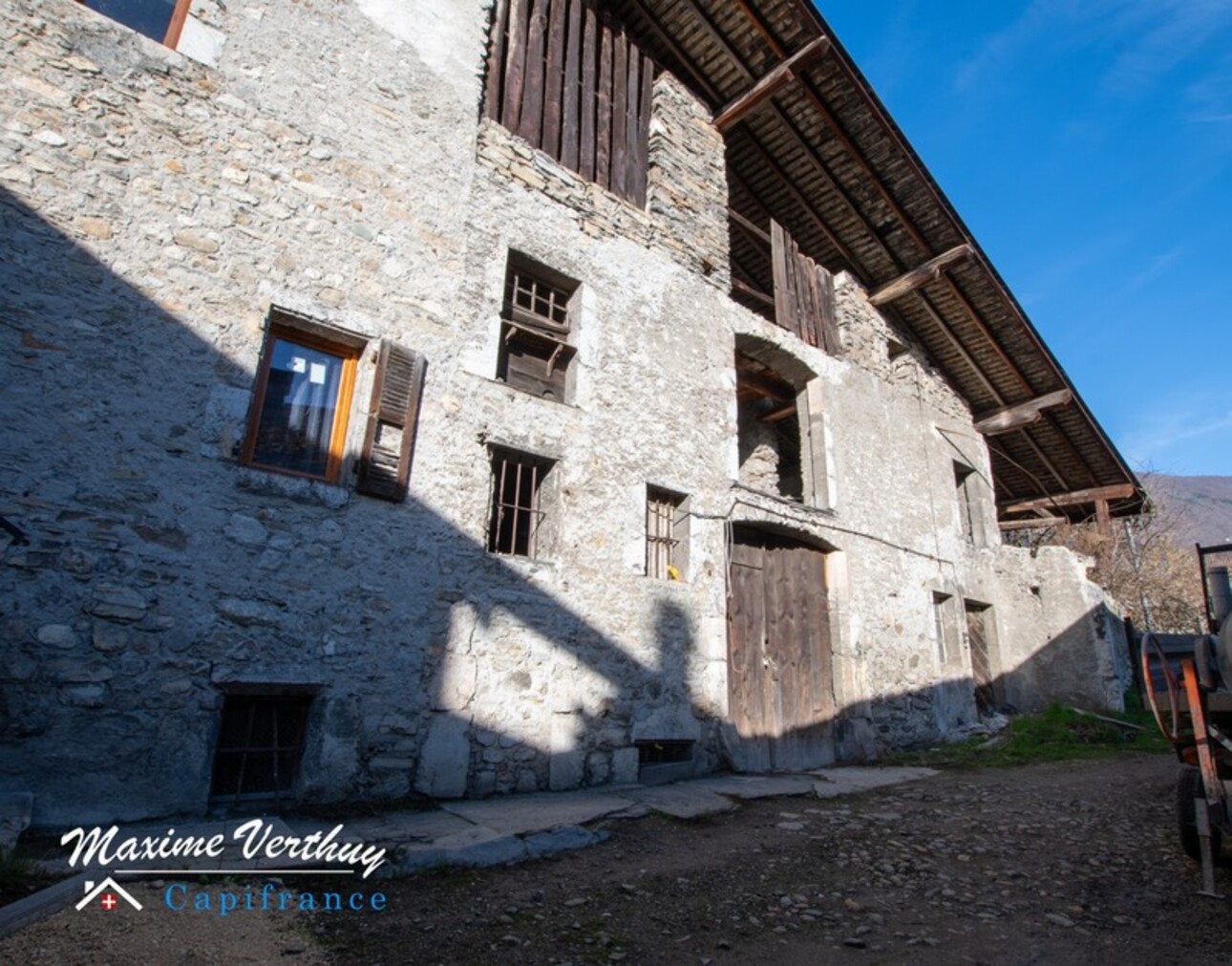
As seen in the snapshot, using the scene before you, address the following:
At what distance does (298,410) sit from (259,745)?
218 centimetres

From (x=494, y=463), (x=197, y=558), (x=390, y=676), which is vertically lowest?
(x=390, y=676)

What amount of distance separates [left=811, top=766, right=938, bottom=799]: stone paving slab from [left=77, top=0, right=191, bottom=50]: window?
746 centimetres

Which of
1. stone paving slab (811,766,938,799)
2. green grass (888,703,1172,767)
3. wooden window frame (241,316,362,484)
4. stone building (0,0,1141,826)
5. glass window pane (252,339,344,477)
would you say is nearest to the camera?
stone building (0,0,1141,826)

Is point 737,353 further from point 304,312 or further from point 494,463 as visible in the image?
point 304,312

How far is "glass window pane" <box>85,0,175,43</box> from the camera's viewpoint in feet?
14.5

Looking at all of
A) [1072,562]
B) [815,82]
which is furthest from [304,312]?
[1072,562]

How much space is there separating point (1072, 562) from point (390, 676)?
33.3ft

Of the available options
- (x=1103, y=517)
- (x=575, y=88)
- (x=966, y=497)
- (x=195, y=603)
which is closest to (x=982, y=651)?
(x=966, y=497)

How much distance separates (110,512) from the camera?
364 cm

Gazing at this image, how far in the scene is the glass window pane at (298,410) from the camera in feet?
14.5

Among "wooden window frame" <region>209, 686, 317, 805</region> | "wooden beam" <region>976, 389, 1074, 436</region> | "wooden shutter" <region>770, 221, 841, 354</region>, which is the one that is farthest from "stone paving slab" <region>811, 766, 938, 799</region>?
"wooden beam" <region>976, 389, 1074, 436</region>

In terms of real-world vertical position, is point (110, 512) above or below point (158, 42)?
below

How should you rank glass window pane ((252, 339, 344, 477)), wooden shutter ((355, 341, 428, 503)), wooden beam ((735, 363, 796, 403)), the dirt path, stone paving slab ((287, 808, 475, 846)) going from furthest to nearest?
wooden beam ((735, 363, 796, 403)), wooden shutter ((355, 341, 428, 503)), glass window pane ((252, 339, 344, 477)), stone paving slab ((287, 808, 475, 846)), the dirt path

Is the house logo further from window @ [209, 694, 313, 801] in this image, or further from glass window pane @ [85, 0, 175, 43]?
glass window pane @ [85, 0, 175, 43]
